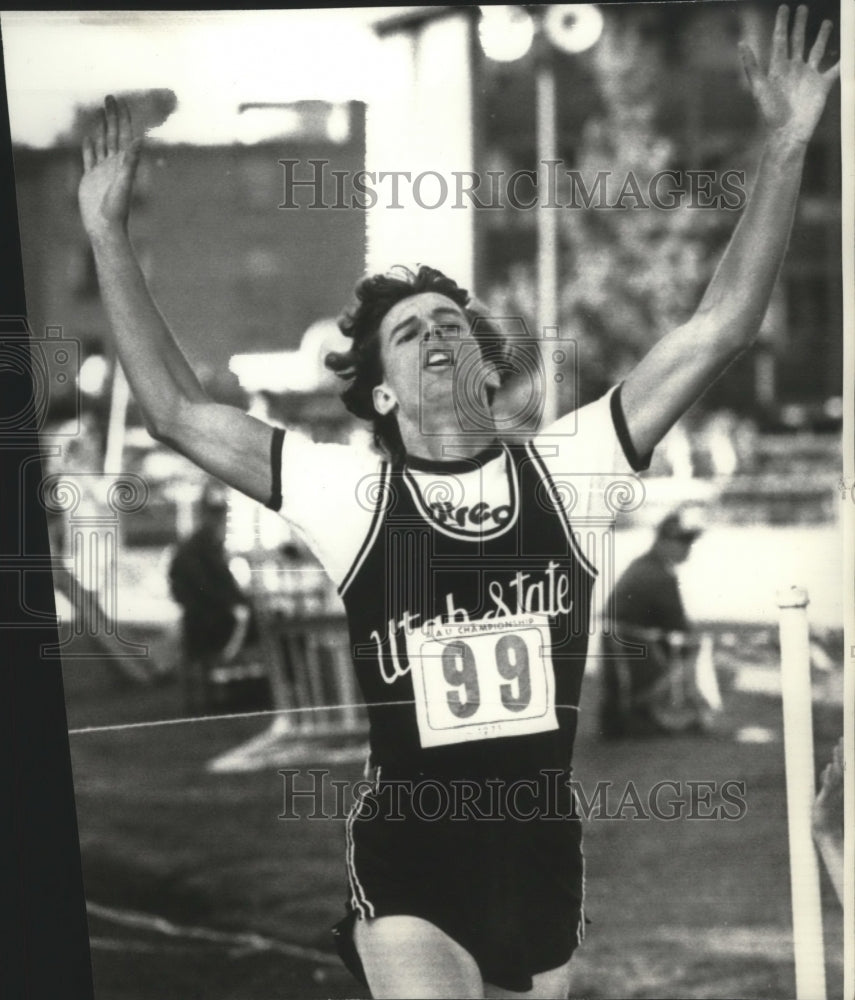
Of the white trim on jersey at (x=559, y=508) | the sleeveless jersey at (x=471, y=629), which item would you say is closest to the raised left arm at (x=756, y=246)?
the white trim on jersey at (x=559, y=508)

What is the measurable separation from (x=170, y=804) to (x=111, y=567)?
1.92ft

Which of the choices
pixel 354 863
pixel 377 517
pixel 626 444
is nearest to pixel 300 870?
pixel 354 863

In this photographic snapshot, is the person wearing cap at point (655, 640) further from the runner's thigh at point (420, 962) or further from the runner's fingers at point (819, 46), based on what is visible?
the runner's fingers at point (819, 46)

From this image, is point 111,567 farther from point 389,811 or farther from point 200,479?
point 389,811

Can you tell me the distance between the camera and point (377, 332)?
9.60ft

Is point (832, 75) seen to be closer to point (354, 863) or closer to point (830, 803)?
point (830, 803)

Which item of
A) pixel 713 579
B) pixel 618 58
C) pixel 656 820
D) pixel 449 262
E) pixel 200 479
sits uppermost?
pixel 618 58

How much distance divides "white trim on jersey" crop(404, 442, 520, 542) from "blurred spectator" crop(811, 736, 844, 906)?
0.95m

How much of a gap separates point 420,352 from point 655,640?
0.87 metres

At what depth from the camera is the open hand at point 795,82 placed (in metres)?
2.87

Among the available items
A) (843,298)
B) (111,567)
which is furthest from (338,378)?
(843,298)

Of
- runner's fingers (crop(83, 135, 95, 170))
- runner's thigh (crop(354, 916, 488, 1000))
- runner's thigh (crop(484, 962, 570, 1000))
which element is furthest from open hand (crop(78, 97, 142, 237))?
runner's thigh (crop(484, 962, 570, 1000))

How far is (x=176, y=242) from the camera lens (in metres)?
2.92

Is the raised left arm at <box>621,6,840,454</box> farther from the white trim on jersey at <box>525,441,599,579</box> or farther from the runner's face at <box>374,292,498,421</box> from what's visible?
the runner's face at <box>374,292,498,421</box>
